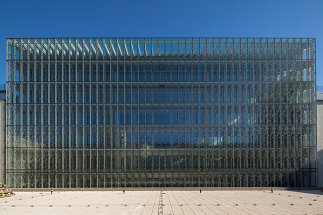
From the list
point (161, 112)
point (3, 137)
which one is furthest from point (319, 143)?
point (3, 137)

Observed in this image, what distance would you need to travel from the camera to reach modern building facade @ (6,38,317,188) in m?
53.8

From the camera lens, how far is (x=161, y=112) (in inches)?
2170

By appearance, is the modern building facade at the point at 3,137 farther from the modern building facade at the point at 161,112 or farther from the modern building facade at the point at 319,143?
the modern building facade at the point at 319,143

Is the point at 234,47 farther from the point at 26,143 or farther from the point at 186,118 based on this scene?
the point at 26,143

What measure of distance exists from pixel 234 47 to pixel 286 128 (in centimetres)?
1583

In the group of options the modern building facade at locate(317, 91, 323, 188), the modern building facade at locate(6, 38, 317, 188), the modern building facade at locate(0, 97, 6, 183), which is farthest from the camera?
the modern building facade at locate(317, 91, 323, 188)

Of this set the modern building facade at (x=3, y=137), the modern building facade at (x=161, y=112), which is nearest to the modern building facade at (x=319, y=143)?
the modern building facade at (x=161, y=112)

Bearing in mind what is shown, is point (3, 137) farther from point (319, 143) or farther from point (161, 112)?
point (319, 143)

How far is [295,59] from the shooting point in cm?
5509

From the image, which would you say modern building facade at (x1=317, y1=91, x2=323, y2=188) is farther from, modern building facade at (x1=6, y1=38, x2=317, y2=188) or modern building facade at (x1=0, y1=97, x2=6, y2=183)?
modern building facade at (x1=0, y1=97, x2=6, y2=183)

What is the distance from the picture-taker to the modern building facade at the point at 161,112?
53781 millimetres

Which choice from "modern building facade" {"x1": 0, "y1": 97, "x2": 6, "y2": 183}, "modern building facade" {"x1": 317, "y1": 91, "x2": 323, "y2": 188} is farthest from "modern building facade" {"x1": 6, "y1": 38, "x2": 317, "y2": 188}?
"modern building facade" {"x1": 0, "y1": 97, "x2": 6, "y2": 183}

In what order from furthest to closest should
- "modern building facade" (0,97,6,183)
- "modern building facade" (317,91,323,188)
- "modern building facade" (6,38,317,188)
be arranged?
"modern building facade" (317,91,323,188), "modern building facade" (6,38,317,188), "modern building facade" (0,97,6,183)

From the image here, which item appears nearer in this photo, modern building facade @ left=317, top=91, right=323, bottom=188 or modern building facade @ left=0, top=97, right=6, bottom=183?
modern building facade @ left=0, top=97, right=6, bottom=183
